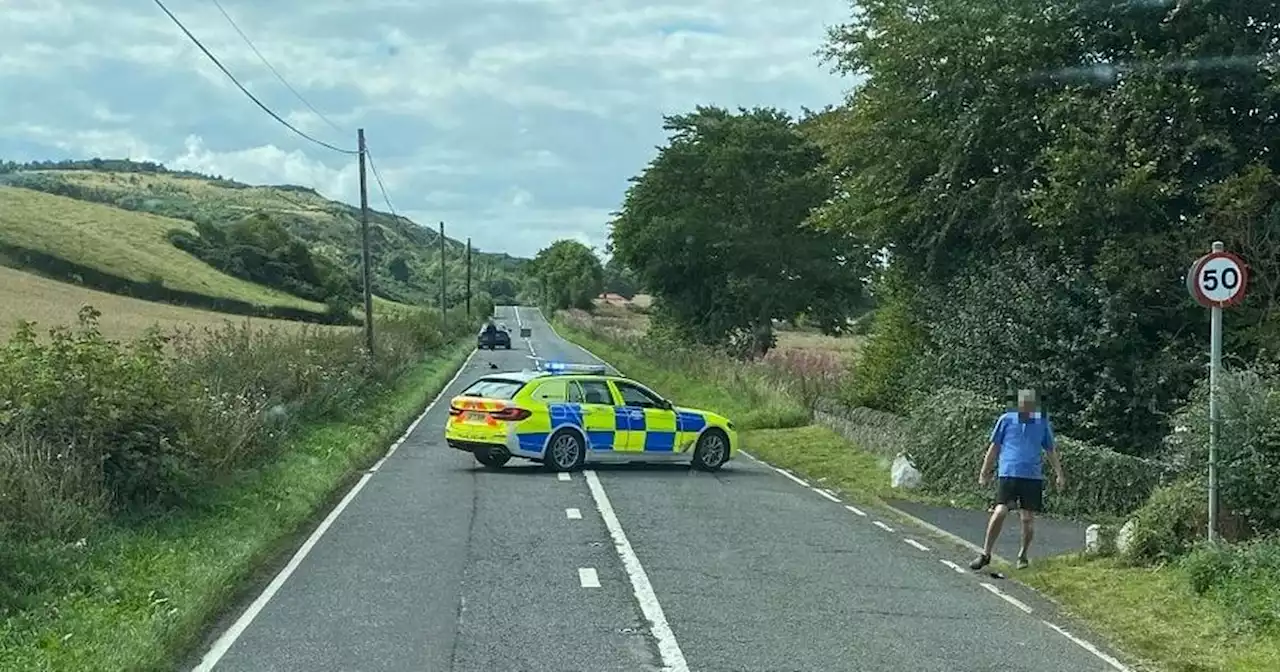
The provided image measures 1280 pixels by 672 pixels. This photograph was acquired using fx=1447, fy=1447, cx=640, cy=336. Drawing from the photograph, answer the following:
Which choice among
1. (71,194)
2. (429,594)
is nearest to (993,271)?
(429,594)

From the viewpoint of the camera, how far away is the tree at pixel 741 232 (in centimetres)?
5047

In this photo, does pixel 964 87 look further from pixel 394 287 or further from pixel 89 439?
pixel 394 287

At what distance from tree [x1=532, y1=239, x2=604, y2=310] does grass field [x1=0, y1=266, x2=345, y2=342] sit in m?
81.8

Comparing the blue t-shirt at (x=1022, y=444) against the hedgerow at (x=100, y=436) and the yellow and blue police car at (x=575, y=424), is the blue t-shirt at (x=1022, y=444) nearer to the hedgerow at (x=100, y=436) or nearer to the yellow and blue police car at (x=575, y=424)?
the hedgerow at (x=100, y=436)

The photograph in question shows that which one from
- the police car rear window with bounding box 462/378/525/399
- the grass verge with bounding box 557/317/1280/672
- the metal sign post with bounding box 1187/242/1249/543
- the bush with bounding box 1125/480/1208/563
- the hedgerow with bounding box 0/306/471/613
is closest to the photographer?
the grass verge with bounding box 557/317/1280/672

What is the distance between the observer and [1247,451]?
42.6 feet

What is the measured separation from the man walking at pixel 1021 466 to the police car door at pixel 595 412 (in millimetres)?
9194

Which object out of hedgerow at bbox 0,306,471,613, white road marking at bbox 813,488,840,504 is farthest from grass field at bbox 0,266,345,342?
hedgerow at bbox 0,306,471,613

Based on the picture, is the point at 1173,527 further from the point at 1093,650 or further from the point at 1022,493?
the point at 1093,650

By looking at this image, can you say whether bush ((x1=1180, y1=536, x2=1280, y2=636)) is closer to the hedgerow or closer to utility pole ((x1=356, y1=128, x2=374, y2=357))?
the hedgerow

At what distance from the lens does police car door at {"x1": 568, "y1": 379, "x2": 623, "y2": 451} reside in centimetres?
2191

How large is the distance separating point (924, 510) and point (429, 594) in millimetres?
8595

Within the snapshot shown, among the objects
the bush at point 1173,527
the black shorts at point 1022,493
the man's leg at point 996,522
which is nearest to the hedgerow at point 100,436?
the man's leg at point 996,522

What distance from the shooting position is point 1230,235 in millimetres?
19234
